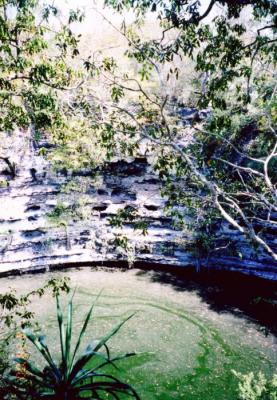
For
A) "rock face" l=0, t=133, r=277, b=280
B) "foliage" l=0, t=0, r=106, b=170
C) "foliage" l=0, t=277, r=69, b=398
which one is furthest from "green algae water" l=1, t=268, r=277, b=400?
"foliage" l=0, t=0, r=106, b=170

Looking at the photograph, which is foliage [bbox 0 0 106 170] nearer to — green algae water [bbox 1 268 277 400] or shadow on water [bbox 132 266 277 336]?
green algae water [bbox 1 268 277 400]

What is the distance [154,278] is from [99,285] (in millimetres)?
2815

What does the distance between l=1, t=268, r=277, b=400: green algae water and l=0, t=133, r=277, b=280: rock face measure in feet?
4.78

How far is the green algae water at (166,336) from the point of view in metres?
10.3

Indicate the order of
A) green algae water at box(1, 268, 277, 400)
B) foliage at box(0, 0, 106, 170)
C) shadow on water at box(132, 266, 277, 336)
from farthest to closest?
shadow on water at box(132, 266, 277, 336) < green algae water at box(1, 268, 277, 400) < foliage at box(0, 0, 106, 170)

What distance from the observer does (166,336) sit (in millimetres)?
12867

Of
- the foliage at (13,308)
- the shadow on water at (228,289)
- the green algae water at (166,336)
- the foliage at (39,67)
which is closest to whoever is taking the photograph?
the foliage at (39,67)

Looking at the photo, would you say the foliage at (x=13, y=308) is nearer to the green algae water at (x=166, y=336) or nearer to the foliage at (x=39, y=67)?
the foliage at (x=39, y=67)

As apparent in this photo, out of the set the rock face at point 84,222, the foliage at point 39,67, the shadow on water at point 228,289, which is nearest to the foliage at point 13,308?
the foliage at point 39,67

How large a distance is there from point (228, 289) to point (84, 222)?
818cm

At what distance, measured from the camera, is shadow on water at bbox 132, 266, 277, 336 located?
14.6m

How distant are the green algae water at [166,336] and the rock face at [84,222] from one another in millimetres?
1458

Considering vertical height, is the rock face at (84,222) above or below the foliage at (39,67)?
below

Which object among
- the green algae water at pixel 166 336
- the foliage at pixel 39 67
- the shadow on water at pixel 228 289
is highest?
the foliage at pixel 39 67
